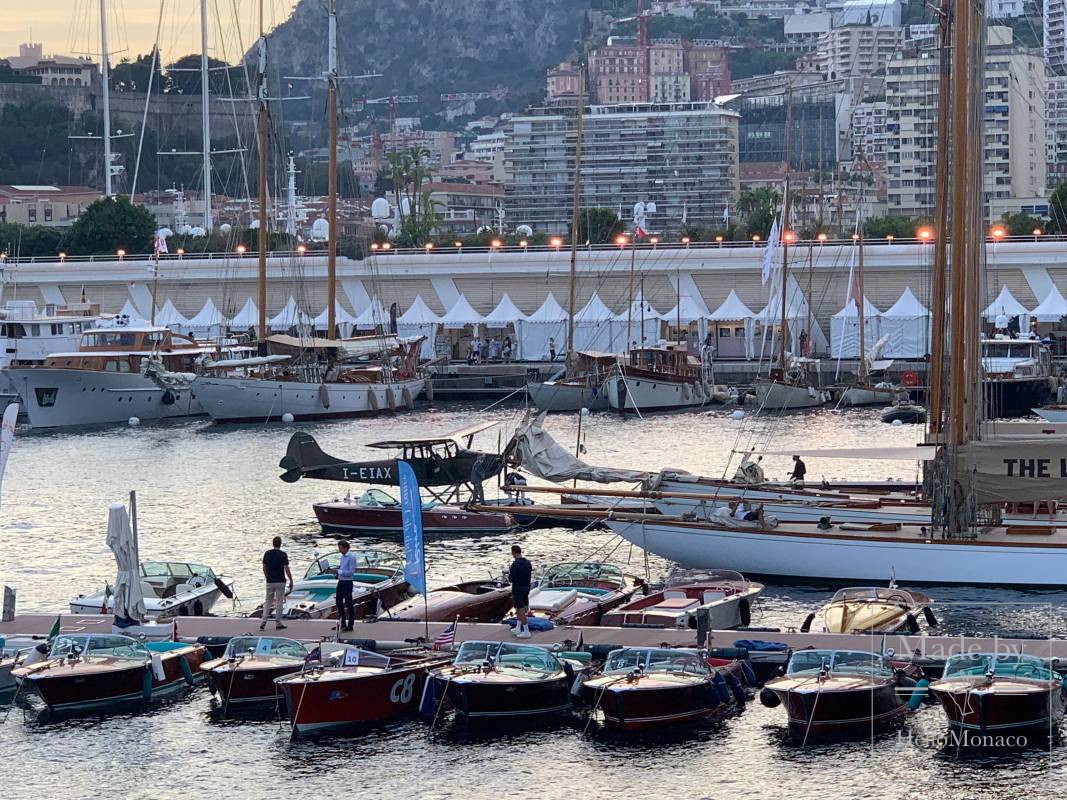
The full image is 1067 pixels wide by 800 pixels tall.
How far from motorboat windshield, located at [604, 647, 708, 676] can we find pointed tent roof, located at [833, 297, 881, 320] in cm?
6183

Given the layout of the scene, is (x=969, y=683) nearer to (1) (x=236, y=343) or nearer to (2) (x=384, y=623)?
(2) (x=384, y=623)

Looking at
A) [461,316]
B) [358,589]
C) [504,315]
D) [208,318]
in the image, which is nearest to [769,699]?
[358,589]

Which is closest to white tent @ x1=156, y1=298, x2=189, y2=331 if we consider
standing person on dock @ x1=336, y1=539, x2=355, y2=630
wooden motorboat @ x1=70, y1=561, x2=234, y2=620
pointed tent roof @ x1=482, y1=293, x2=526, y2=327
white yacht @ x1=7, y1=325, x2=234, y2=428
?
white yacht @ x1=7, y1=325, x2=234, y2=428

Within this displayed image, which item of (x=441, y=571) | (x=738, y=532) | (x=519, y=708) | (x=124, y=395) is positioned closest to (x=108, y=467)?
(x=124, y=395)

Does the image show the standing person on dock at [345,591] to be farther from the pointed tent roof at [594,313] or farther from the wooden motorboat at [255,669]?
the pointed tent roof at [594,313]

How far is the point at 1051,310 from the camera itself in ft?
287

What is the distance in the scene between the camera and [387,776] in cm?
2569

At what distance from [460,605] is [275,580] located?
364cm

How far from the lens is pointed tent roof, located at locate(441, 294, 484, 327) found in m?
94.4

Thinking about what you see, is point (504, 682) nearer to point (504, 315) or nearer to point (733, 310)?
Result: point (733, 310)

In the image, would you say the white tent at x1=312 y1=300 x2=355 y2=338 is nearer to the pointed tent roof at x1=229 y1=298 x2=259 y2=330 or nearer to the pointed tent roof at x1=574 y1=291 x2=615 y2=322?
the pointed tent roof at x1=229 y1=298 x2=259 y2=330

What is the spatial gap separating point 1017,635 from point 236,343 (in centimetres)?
6651

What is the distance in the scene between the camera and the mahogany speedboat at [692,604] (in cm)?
3133

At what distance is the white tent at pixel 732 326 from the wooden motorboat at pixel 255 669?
64.1m
